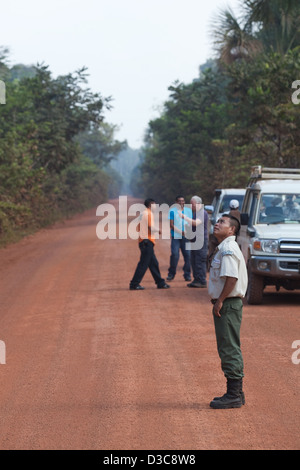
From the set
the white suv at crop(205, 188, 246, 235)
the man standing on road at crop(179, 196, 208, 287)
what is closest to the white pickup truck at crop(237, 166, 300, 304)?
the man standing on road at crop(179, 196, 208, 287)

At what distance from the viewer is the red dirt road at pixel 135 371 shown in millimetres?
6250

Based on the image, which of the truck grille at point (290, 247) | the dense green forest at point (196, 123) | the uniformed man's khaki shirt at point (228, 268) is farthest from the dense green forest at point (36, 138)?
the uniformed man's khaki shirt at point (228, 268)

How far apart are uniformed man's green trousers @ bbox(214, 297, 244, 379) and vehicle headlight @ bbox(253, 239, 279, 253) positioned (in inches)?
243

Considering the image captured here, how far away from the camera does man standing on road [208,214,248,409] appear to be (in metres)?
6.96

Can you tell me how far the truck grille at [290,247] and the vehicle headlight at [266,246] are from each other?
10 centimetres

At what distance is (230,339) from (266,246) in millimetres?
6296

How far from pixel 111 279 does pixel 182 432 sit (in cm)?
1106

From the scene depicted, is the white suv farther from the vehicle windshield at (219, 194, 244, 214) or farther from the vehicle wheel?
the vehicle wheel

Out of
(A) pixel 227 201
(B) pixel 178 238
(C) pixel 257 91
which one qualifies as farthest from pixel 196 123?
(B) pixel 178 238

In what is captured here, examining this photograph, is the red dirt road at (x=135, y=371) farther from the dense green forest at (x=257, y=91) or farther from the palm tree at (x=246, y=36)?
the palm tree at (x=246, y=36)

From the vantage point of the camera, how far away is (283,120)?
2772cm

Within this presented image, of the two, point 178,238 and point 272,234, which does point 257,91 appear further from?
point 272,234

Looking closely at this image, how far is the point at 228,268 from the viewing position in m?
6.96

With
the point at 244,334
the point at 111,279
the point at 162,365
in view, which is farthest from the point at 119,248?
the point at 162,365
